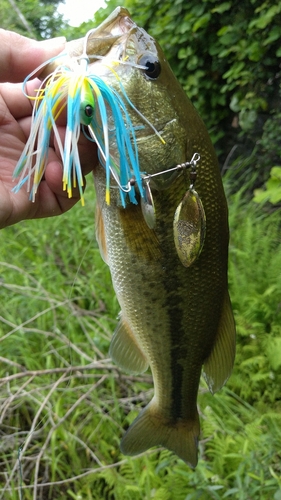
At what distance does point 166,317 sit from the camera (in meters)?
1.16

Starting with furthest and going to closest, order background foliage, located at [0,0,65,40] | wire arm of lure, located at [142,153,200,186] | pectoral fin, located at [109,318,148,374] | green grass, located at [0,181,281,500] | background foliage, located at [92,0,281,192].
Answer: background foliage, located at [0,0,65,40] → background foliage, located at [92,0,281,192] → green grass, located at [0,181,281,500] → pectoral fin, located at [109,318,148,374] → wire arm of lure, located at [142,153,200,186]

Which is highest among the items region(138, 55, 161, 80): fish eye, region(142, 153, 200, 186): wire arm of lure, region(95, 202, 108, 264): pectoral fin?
region(138, 55, 161, 80): fish eye

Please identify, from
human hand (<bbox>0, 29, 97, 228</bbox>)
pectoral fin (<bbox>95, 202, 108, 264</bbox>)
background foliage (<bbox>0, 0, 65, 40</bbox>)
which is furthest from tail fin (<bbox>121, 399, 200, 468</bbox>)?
background foliage (<bbox>0, 0, 65, 40</bbox>)

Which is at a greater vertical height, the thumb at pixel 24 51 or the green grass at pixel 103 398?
the thumb at pixel 24 51

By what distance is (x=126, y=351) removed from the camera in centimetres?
132

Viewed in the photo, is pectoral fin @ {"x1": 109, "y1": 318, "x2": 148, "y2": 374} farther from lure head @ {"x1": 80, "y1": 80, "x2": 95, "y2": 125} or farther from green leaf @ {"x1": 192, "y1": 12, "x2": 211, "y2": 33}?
green leaf @ {"x1": 192, "y1": 12, "x2": 211, "y2": 33}

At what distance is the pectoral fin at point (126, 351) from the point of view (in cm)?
129

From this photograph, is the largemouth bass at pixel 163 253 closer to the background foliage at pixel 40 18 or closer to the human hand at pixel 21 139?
the human hand at pixel 21 139

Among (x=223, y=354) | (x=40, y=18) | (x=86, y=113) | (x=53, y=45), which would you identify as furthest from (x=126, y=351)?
(x=40, y=18)

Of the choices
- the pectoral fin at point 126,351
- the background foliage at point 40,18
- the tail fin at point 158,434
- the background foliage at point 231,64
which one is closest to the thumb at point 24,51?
the pectoral fin at point 126,351

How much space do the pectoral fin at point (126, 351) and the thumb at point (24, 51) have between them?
0.77m

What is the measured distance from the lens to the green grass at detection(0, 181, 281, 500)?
168 centimetres

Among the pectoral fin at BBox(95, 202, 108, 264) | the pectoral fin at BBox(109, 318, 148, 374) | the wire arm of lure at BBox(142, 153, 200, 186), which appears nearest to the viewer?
the wire arm of lure at BBox(142, 153, 200, 186)

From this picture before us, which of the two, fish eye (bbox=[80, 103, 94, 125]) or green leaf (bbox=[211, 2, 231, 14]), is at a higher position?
green leaf (bbox=[211, 2, 231, 14])
